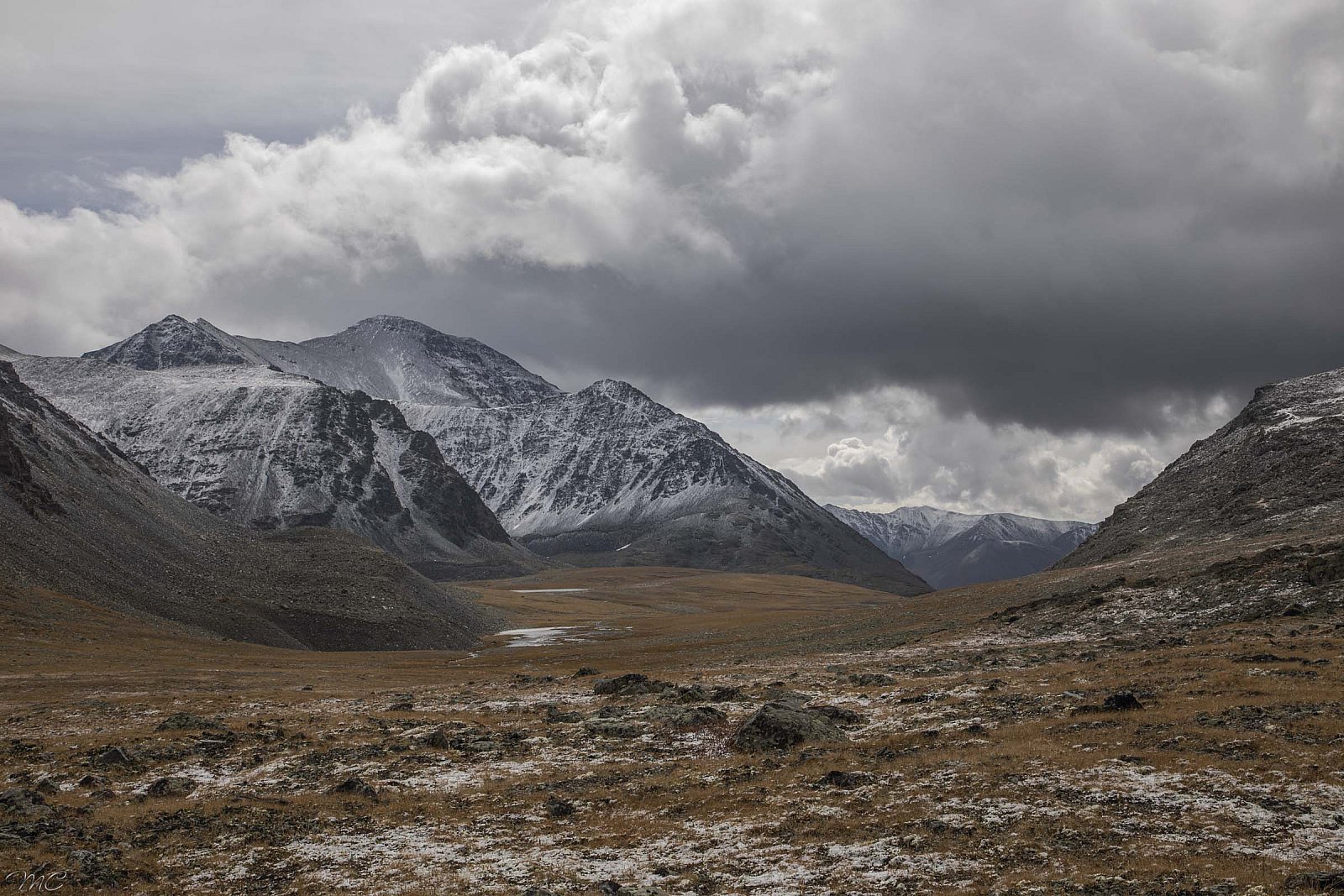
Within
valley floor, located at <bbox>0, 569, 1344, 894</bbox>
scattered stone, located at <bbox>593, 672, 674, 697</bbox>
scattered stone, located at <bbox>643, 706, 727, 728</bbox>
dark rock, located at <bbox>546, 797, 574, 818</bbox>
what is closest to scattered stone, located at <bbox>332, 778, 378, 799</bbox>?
valley floor, located at <bbox>0, 569, 1344, 894</bbox>

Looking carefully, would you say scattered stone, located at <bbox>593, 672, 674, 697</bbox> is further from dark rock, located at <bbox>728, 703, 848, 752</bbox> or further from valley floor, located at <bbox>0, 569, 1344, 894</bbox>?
dark rock, located at <bbox>728, 703, 848, 752</bbox>

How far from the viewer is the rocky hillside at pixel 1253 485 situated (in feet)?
345

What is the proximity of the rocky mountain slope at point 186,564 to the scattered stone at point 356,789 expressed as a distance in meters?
89.4

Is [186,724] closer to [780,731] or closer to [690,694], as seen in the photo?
[690,694]

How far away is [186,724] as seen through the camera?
45.8 meters

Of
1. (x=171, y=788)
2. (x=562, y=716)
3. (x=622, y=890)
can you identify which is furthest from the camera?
(x=562, y=716)

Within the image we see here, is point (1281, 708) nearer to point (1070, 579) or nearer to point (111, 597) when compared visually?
point (1070, 579)

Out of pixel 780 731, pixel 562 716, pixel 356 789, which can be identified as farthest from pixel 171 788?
pixel 780 731

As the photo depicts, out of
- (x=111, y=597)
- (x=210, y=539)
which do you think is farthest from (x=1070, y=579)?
(x=210, y=539)

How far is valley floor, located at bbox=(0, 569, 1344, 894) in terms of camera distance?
2195 centimetres

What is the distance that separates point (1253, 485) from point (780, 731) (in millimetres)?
116285

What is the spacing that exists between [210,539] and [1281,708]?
161 m

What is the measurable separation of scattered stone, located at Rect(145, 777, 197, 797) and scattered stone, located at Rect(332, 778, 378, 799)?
5.94 metres

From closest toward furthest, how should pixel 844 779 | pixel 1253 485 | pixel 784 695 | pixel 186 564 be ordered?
pixel 844 779, pixel 784 695, pixel 1253 485, pixel 186 564
